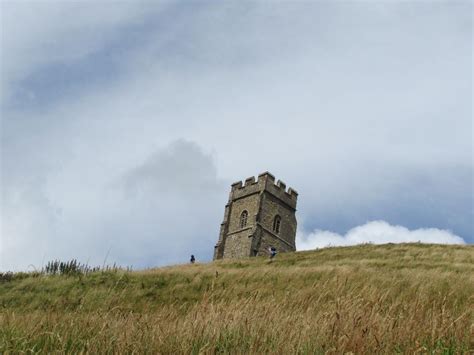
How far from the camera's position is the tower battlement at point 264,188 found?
48469 millimetres

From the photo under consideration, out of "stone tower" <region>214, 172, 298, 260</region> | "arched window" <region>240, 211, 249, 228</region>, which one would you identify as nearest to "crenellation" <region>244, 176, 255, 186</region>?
"stone tower" <region>214, 172, 298, 260</region>

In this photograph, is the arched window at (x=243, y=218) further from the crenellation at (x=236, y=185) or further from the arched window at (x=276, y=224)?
the crenellation at (x=236, y=185)

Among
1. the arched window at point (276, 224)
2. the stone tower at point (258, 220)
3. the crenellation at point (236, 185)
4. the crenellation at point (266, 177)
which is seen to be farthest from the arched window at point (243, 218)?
the crenellation at point (266, 177)

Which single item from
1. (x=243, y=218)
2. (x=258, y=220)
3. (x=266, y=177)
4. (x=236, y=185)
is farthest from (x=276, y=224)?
(x=236, y=185)

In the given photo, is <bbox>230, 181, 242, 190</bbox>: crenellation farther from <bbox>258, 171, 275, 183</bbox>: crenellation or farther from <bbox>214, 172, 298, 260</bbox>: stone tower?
<bbox>258, 171, 275, 183</bbox>: crenellation

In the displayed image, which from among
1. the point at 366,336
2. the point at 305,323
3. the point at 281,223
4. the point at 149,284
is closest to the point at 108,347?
the point at 305,323

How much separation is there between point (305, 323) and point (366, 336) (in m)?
0.61

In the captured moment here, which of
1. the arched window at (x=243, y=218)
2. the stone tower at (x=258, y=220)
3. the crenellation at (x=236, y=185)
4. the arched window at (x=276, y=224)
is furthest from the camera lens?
the crenellation at (x=236, y=185)

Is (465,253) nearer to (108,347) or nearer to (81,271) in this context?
(81,271)

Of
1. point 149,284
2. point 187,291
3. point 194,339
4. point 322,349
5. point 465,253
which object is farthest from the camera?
point 465,253

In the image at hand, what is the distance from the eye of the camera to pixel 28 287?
20688mm

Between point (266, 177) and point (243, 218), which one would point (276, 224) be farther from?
point (266, 177)

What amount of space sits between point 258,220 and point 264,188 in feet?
10.9

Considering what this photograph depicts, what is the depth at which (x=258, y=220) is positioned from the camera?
46.6 m
